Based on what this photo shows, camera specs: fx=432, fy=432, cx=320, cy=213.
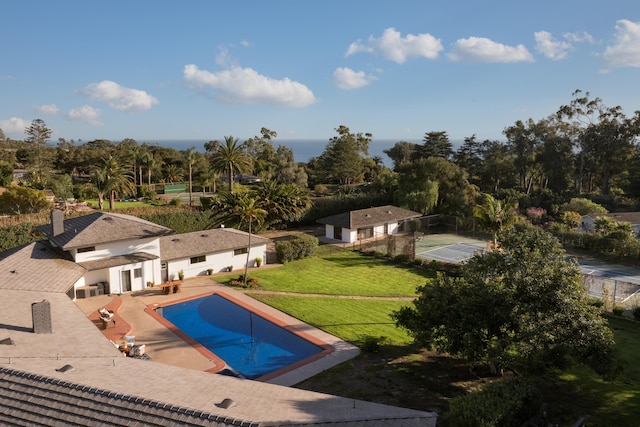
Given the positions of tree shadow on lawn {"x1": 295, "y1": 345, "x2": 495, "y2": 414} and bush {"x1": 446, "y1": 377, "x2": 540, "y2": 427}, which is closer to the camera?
bush {"x1": 446, "y1": 377, "x2": 540, "y2": 427}

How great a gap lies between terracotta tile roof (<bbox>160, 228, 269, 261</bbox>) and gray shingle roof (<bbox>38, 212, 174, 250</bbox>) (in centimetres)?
215

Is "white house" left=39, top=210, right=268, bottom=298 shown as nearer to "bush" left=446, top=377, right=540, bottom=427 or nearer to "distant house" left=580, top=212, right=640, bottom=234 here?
"bush" left=446, top=377, right=540, bottom=427

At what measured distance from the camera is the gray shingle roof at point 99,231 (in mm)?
26375

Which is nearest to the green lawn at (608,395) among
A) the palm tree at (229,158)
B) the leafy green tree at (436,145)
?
the palm tree at (229,158)

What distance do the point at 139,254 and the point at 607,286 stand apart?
104ft

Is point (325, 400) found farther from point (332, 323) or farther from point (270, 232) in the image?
point (270, 232)

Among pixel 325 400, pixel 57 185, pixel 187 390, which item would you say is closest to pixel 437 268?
pixel 325 400

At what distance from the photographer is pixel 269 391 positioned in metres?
12.0

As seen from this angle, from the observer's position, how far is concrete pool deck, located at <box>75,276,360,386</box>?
18984 mm

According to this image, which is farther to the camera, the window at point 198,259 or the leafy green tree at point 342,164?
the leafy green tree at point 342,164

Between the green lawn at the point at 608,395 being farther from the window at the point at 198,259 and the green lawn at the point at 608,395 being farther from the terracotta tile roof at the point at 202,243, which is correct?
the window at the point at 198,259

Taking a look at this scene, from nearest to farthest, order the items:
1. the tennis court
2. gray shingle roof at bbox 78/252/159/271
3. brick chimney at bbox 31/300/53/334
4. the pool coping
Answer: brick chimney at bbox 31/300/53/334, the pool coping, gray shingle roof at bbox 78/252/159/271, the tennis court

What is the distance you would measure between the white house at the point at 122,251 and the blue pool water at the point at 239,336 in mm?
4175

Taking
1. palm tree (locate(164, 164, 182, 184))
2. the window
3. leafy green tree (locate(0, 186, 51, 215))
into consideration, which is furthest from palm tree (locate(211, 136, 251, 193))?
palm tree (locate(164, 164, 182, 184))
